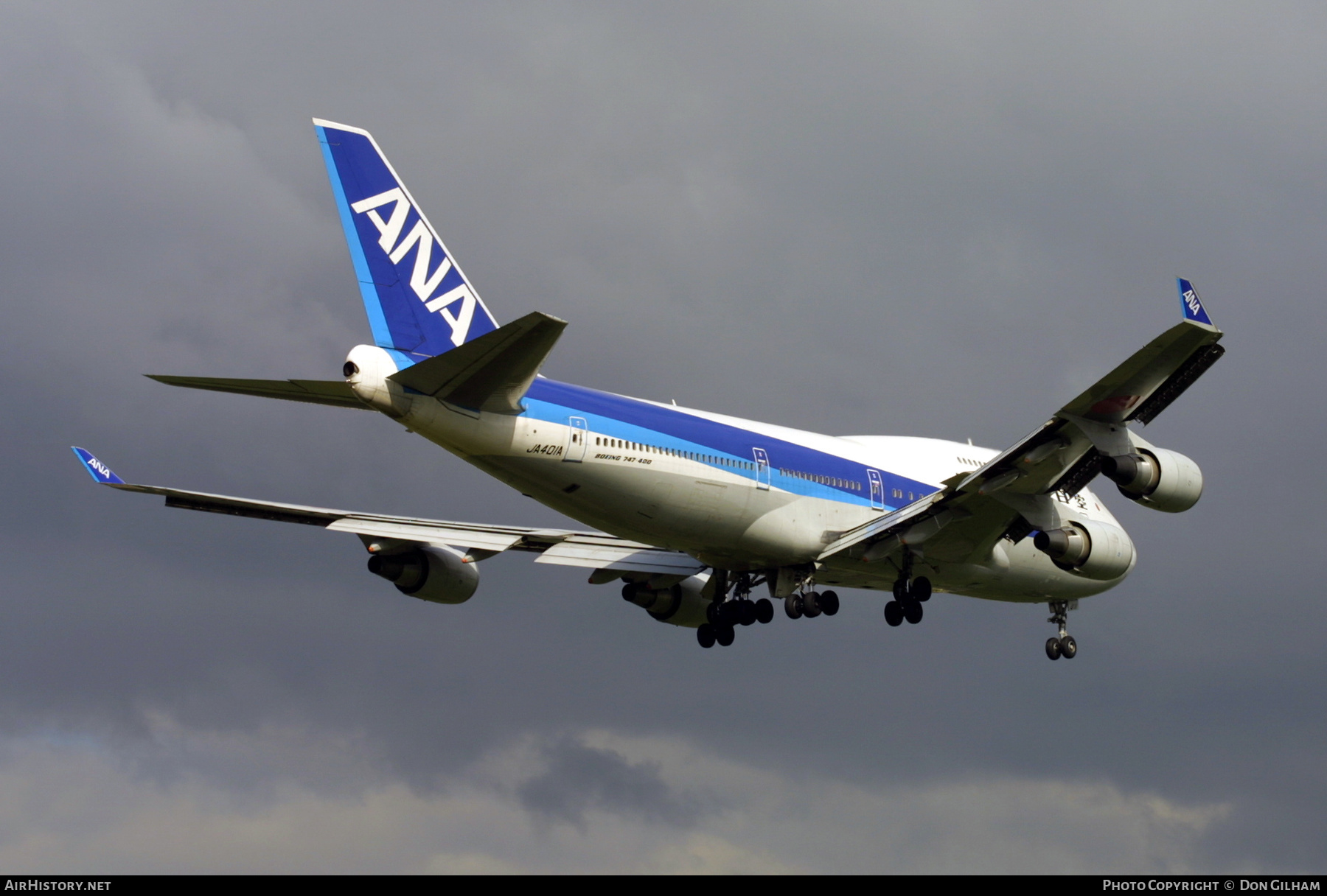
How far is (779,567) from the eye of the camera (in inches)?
1074

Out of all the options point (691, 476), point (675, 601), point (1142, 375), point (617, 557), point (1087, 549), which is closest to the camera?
point (1142, 375)

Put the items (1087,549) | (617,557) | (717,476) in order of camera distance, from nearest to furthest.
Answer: (717,476) < (1087,549) < (617,557)

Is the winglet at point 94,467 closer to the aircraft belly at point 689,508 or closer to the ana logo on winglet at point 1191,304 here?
the aircraft belly at point 689,508

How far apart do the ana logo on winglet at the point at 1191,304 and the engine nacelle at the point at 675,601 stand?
41.1ft

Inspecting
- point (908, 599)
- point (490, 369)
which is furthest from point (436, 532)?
point (908, 599)

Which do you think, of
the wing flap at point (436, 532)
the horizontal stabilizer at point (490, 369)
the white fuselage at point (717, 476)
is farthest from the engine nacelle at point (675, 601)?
the horizontal stabilizer at point (490, 369)

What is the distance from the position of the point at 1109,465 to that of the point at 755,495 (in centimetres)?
599

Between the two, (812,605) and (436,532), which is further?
(436,532)

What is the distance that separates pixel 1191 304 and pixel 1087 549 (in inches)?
259

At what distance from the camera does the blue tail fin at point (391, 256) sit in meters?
22.1

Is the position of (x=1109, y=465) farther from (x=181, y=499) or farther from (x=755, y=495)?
(x=181, y=499)

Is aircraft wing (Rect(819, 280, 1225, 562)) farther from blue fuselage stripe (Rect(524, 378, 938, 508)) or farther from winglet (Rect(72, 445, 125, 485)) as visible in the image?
winglet (Rect(72, 445, 125, 485))

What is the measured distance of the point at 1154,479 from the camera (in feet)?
78.5

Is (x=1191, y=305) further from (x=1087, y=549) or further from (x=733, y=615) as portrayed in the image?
(x=733, y=615)
